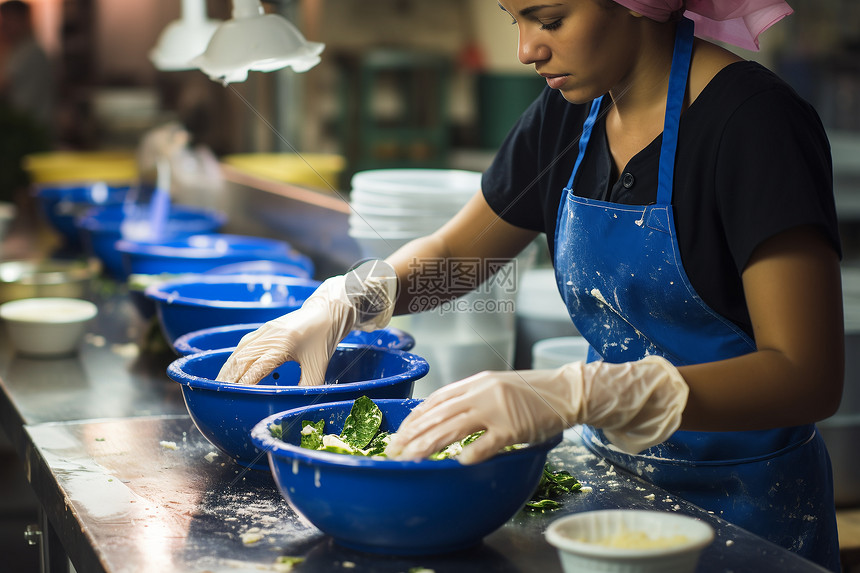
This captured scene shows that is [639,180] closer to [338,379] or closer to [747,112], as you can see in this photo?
[747,112]

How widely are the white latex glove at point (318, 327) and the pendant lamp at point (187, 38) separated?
1.42m

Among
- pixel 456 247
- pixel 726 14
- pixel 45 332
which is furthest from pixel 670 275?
pixel 45 332

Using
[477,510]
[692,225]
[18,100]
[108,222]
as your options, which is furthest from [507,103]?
[477,510]

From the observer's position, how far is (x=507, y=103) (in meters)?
5.84

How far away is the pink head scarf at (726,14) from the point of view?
1405mm

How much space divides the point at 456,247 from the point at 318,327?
1.27ft

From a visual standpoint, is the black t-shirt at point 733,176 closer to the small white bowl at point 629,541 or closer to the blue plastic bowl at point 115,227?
the small white bowl at point 629,541

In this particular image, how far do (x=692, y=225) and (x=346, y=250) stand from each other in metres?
1.80

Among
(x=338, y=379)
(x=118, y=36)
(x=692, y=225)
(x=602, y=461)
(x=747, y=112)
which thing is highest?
(x=118, y=36)

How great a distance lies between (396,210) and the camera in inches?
85.8

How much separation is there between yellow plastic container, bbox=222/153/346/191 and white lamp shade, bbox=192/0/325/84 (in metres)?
2.05

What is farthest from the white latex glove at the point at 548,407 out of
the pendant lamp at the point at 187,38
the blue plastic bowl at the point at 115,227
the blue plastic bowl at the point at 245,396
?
the blue plastic bowl at the point at 115,227

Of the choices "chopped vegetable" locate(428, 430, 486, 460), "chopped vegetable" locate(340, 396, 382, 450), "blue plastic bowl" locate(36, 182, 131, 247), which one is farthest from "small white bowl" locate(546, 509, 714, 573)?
"blue plastic bowl" locate(36, 182, 131, 247)

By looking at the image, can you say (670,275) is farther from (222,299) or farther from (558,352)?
(222,299)
